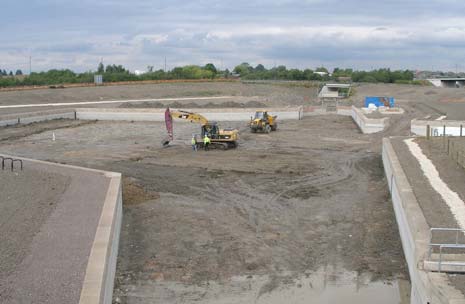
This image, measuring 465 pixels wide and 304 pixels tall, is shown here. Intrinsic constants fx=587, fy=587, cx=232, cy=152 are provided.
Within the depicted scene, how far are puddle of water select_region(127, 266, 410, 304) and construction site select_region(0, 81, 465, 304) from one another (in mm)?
42

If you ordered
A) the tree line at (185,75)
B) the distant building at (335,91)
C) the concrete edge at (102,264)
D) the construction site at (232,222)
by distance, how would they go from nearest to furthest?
the concrete edge at (102,264), the construction site at (232,222), the distant building at (335,91), the tree line at (185,75)

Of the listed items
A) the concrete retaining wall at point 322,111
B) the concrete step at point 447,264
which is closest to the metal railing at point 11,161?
the concrete step at point 447,264

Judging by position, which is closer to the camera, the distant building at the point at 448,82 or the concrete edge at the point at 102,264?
the concrete edge at the point at 102,264

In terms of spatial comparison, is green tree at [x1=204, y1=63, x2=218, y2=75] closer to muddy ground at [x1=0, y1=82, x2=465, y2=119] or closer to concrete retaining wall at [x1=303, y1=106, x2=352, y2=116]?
muddy ground at [x1=0, y1=82, x2=465, y2=119]

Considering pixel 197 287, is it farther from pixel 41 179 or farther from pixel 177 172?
pixel 177 172

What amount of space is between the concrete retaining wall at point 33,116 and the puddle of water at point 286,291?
37452 mm

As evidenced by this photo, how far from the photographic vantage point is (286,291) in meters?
12.6

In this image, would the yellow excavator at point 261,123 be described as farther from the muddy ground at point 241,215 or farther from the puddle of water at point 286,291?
the puddle of water at point 286,291

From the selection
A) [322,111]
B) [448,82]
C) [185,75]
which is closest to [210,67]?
[185,75]

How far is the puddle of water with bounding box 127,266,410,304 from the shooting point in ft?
39.7

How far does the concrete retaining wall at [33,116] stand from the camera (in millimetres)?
46634

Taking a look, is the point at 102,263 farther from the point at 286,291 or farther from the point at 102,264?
the point at 286,291

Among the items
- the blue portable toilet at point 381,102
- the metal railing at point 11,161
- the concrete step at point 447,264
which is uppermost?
the blue portable toilet at point 381,102

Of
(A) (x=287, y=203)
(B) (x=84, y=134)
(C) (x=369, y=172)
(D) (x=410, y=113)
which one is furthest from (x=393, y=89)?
(A) (x=287, y=203)
